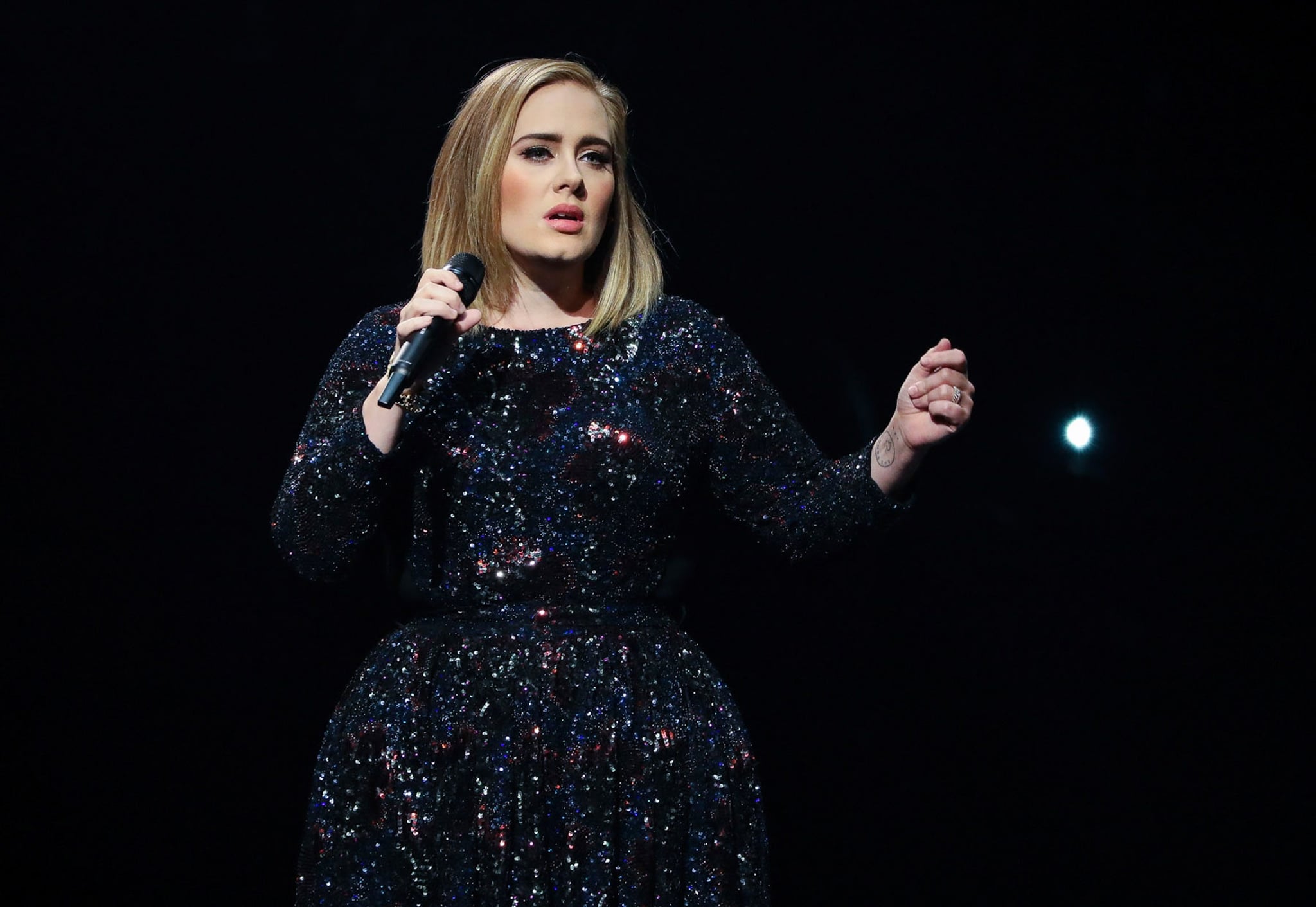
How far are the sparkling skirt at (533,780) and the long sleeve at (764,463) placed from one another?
205 mm

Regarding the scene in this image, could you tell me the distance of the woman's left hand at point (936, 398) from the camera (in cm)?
145

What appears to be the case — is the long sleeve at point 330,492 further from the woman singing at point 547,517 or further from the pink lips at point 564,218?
the pink lips at point 564,218

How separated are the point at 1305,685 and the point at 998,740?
452 mm

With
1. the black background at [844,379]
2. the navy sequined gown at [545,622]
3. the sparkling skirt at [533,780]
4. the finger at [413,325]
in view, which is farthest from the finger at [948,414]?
the black background at [844,379]

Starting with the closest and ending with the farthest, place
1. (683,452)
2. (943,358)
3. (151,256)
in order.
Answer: (943,358)
(683,452)
(151,256)

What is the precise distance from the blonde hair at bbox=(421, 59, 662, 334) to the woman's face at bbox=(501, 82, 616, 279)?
0.01 metres

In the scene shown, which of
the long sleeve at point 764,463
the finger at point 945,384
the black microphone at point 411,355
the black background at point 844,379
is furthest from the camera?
the black background at point 844,379

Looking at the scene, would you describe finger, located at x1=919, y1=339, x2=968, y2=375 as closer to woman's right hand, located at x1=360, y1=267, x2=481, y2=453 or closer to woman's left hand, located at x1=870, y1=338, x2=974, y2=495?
woman's left hand, located at x1=870, y1=338, x2=974, y2=495

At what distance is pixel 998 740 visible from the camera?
88.0 inches

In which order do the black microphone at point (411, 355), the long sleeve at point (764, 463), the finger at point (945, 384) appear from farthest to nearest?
1. the long sleeve at point (764, 463)
2. the finger at point (945, 384)
3. the black microphone at point (411, 355)

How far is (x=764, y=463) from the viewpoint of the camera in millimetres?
1635

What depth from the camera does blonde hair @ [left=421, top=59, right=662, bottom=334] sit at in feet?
5.40

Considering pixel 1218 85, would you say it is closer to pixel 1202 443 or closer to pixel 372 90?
pixel 1202 443

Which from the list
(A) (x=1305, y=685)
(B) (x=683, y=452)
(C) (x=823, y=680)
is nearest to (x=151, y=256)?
(B) (x=683, y=452)
